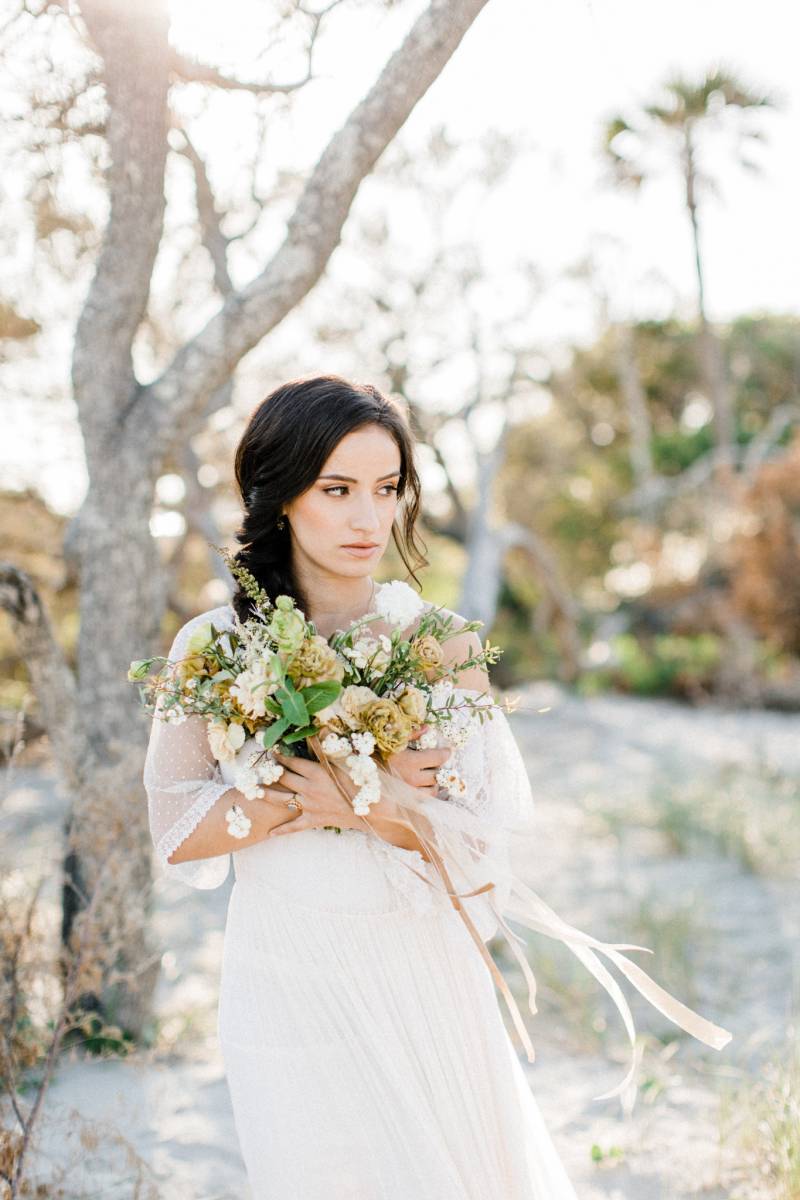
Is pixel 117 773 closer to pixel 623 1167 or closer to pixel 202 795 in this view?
pixel 202 795

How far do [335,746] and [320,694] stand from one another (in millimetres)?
106

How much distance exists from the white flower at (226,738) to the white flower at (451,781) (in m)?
0.40

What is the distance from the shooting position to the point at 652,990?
2.13m

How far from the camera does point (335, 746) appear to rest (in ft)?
6.52

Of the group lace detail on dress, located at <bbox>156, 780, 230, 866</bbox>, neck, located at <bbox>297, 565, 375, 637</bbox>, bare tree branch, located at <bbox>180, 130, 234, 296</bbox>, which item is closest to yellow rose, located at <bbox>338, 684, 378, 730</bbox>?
lace detail on dress, located at <bbox>156, 780, 230, 866</bbox>

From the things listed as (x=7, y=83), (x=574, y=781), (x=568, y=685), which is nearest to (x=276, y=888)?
(x=7, y=83)

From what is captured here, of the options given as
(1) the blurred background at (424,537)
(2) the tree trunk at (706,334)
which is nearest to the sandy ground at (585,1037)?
(1) the blurred background at (424,537)

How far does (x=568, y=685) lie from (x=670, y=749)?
497 centimetres

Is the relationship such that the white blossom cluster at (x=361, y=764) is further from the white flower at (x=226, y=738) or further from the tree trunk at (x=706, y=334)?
the tree trunk at (x=706, y=334)

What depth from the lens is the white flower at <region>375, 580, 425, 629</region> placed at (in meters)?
2.22

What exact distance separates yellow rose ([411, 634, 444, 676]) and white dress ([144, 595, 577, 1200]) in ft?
0.87

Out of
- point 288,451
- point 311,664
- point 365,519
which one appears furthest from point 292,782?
point 288,451

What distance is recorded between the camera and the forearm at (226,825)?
80.8 inches

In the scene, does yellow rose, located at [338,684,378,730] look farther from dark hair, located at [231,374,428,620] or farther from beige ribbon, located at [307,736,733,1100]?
dark hair, located at [231,374,428,620]
